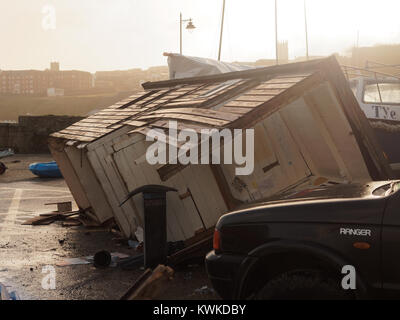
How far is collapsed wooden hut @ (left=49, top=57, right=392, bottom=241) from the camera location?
8.27 metres

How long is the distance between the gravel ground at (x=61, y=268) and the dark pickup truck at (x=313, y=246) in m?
2.25

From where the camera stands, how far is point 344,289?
4156mm

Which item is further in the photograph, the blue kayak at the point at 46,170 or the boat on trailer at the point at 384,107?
the blue kayak at the point at 46,170

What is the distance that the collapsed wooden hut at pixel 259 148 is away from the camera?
326 inches

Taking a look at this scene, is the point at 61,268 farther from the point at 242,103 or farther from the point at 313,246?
the point at 313,246

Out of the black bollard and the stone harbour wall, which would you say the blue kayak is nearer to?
the stone harbour wall

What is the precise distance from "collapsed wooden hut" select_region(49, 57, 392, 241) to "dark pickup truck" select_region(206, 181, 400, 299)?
2985mm

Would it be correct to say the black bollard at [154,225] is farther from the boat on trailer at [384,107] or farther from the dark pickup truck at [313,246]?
the boat on trailer at [384,107]

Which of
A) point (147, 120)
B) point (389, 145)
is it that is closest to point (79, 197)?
point (147, 120)

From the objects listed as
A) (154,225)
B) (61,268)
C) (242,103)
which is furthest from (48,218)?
(242,103)

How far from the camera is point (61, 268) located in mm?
8273

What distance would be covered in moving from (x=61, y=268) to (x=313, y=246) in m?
5.27

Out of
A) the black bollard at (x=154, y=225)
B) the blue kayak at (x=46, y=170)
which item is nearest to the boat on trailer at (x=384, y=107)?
the black bollard at (x=154, y=225)
